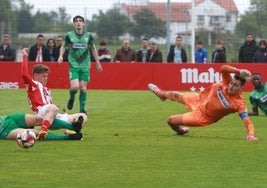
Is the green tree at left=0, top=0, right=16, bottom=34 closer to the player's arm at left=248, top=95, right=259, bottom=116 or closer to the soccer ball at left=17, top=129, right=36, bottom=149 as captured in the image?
the player's arm at left=248, top=95, right=259, bottom=116

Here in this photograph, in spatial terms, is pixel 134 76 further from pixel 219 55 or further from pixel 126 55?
pixel 219 55

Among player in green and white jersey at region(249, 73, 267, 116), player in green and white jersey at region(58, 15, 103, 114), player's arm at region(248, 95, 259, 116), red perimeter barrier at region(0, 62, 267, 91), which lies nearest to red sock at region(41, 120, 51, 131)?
player in green and white jersey at region(58, 15, 103, 114)

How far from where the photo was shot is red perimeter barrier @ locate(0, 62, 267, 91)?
3072cm

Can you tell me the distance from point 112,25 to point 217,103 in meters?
21.5

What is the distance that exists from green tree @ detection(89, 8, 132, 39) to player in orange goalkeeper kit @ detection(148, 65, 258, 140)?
66.0ft

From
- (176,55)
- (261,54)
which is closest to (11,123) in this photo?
(261,54)

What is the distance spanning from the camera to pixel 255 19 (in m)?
33.9

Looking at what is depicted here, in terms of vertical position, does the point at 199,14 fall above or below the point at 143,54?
above

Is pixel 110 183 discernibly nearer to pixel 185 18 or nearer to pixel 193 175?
pixel 193 175

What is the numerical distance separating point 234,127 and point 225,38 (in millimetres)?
18894

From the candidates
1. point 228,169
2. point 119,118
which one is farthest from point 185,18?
point 228,169

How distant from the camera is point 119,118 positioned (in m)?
19.0

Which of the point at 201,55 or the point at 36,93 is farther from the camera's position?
the point at 201,55

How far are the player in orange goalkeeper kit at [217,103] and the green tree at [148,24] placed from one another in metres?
19.4
